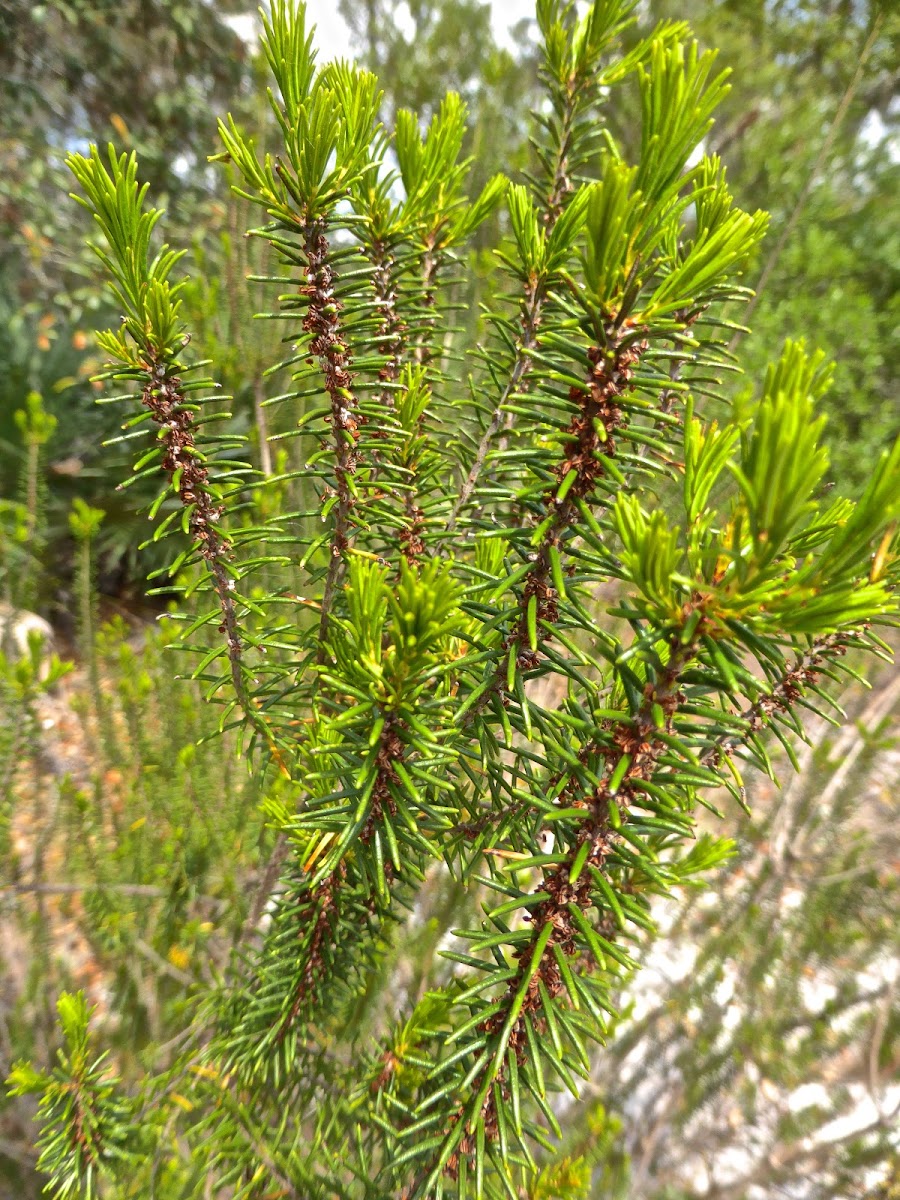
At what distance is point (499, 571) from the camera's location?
59 centimetres

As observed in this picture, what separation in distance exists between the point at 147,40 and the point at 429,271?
616 centimetres

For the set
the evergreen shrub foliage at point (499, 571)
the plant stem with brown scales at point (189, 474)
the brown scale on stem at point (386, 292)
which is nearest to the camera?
the evergreen shrub foliage at point (499, 571)

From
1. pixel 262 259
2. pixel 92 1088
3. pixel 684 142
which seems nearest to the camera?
pixel 684 142

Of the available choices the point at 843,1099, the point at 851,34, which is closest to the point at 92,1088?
the point at 843,1099

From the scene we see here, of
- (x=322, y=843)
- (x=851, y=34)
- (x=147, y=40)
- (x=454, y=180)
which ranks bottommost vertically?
(x=322, y=843)

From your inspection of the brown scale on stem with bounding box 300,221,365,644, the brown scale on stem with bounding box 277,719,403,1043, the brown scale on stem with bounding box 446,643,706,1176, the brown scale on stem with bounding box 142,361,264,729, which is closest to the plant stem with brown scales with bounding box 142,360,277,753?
the brown scale on stem with bounding box 142,361,264,729

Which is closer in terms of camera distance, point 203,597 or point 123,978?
point 123,978

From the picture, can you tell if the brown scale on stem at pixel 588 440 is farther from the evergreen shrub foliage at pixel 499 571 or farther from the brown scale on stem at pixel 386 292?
the brown scale on stem at pixel 386 292

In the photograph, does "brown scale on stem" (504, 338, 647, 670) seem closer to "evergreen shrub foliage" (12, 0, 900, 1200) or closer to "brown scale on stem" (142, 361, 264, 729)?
"evergreen shrub foliage" (12, 0, 900, 1200)

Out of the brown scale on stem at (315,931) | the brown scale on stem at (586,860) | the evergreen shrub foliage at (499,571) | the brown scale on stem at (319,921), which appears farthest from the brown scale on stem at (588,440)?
the brown scale on stem at (315,931)

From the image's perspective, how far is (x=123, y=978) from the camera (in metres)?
1.59

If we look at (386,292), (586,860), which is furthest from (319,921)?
(386,292)

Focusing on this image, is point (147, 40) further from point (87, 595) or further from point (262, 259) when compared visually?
point (87, 595)

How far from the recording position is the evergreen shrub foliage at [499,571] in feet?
1.27
